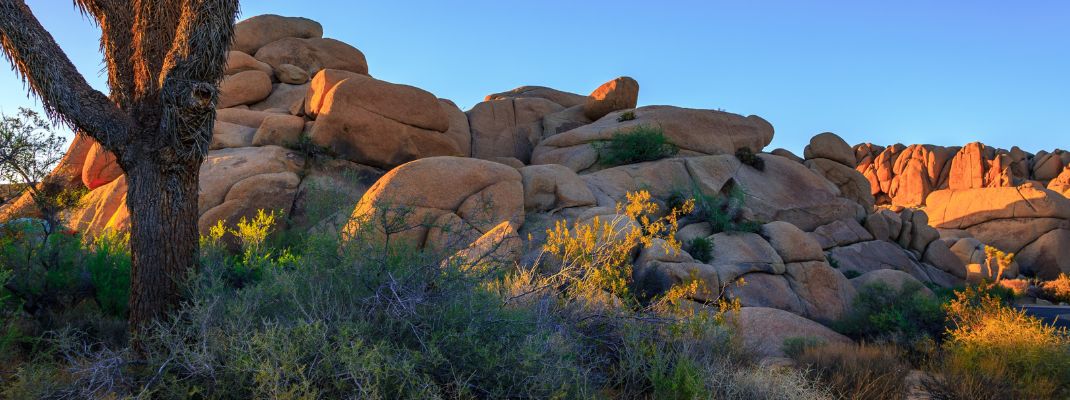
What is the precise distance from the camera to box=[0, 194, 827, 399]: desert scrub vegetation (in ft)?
16.3

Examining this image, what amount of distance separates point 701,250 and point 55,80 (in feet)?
41.3

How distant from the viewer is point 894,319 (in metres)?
12.0

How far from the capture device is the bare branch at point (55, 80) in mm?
7410

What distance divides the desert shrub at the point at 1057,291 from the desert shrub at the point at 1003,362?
2334 centimetres

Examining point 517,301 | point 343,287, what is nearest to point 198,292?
point 343,287

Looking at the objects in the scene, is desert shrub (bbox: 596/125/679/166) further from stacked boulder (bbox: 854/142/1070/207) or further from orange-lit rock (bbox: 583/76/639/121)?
stacked boulder (bbox: 854/142/1070/207)

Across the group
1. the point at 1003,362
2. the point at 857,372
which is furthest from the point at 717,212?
the point at 857,372

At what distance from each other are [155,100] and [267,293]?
3.29 metres

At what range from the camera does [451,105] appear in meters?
28.9

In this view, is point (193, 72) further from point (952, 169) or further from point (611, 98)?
point (952, 169)

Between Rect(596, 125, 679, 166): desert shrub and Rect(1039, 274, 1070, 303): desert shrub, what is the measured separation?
17.8 m

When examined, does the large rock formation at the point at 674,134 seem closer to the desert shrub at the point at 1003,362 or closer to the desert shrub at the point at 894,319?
the desert shrub at the point at 894,319

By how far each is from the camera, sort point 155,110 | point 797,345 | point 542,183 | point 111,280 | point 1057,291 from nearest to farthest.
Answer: point 155,110, point 111,280, point 797,345, point 542,183, point 1057,291

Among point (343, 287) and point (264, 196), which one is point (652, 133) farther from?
point (343, 287)
